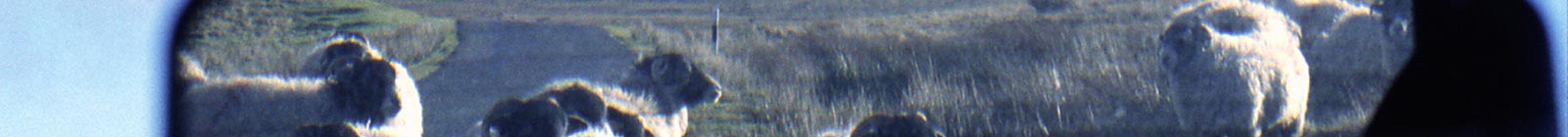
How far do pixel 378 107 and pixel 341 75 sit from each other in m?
0.05

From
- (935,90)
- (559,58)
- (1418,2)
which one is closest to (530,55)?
(559,58)

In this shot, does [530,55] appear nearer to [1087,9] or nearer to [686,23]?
[686,23]

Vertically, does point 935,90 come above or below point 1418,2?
below

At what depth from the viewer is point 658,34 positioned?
1.43 metres

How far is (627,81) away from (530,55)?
11 centimetres

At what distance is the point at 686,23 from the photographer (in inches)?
56.3

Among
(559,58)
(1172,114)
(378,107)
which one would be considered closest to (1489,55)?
(1172,114)

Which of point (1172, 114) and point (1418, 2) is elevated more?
point (1418, 2)

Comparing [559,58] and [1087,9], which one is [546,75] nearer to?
[559,58]

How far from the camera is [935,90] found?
1.45 metres

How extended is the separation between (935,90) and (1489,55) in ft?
1.73

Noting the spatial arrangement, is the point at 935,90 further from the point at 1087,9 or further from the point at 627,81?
the point at 627,81

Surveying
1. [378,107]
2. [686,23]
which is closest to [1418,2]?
[686,23]

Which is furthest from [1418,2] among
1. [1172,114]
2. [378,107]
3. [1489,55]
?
[378,107]
